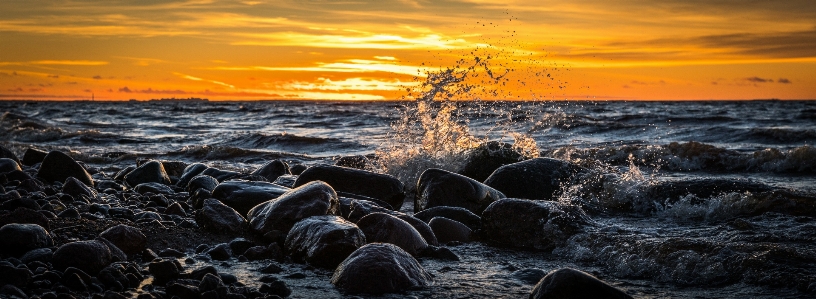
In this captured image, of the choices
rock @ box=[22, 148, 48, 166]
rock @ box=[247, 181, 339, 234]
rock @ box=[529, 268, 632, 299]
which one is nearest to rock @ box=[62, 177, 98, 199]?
rock @ box=[247, 181, 339, 234]

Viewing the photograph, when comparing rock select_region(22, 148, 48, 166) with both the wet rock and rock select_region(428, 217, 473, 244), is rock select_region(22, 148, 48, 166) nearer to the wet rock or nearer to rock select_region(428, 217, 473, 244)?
the wet rock

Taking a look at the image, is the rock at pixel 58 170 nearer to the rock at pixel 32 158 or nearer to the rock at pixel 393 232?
the rock at pixel 32 158

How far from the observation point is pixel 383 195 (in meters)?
6.44

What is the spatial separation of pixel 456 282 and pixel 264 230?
1.59m

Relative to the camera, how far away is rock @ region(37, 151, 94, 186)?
7.46 metres

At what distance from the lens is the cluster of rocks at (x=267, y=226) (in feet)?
11.2

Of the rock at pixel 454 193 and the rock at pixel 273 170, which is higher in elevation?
the rock at pixel 454 193

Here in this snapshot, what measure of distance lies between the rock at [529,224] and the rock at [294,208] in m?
1.20

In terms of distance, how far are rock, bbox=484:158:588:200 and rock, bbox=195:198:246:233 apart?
3.02m

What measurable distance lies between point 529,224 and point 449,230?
0.60 metres

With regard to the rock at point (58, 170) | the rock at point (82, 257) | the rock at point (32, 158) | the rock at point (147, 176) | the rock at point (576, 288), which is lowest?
the rock at point (32, 158)

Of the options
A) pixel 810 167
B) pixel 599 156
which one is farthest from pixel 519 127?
pixel 810 167

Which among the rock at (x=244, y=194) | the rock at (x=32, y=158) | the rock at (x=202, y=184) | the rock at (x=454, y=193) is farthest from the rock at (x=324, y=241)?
the rock at (x=32, y=158)

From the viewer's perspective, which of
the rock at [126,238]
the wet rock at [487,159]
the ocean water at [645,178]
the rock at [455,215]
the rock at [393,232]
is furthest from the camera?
the wet rock at [487,159]
